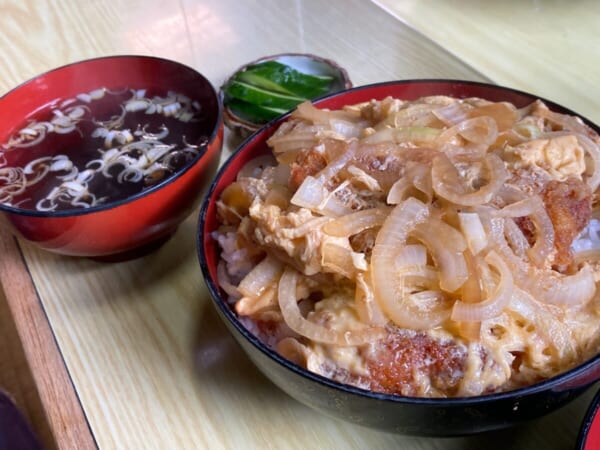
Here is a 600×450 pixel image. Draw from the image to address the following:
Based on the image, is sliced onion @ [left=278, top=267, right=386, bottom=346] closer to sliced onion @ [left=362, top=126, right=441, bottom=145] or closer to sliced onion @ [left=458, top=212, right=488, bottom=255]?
sliced onion @ [left=458, top=212, right=488, bottom=255]

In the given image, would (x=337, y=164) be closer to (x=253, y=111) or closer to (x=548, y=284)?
(x=548, y=284)

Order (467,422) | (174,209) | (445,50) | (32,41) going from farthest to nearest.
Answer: (32,41), (445,50), (174,209), (467,422)

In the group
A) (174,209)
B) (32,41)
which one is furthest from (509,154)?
(32,41)

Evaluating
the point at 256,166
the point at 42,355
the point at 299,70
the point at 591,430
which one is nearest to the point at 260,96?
the point at 299,70

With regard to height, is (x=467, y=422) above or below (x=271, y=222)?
below

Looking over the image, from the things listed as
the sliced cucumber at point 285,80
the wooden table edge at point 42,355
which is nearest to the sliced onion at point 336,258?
the wooden table edge at point 42,355

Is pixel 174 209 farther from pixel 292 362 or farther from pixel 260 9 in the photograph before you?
pixel 260 9
